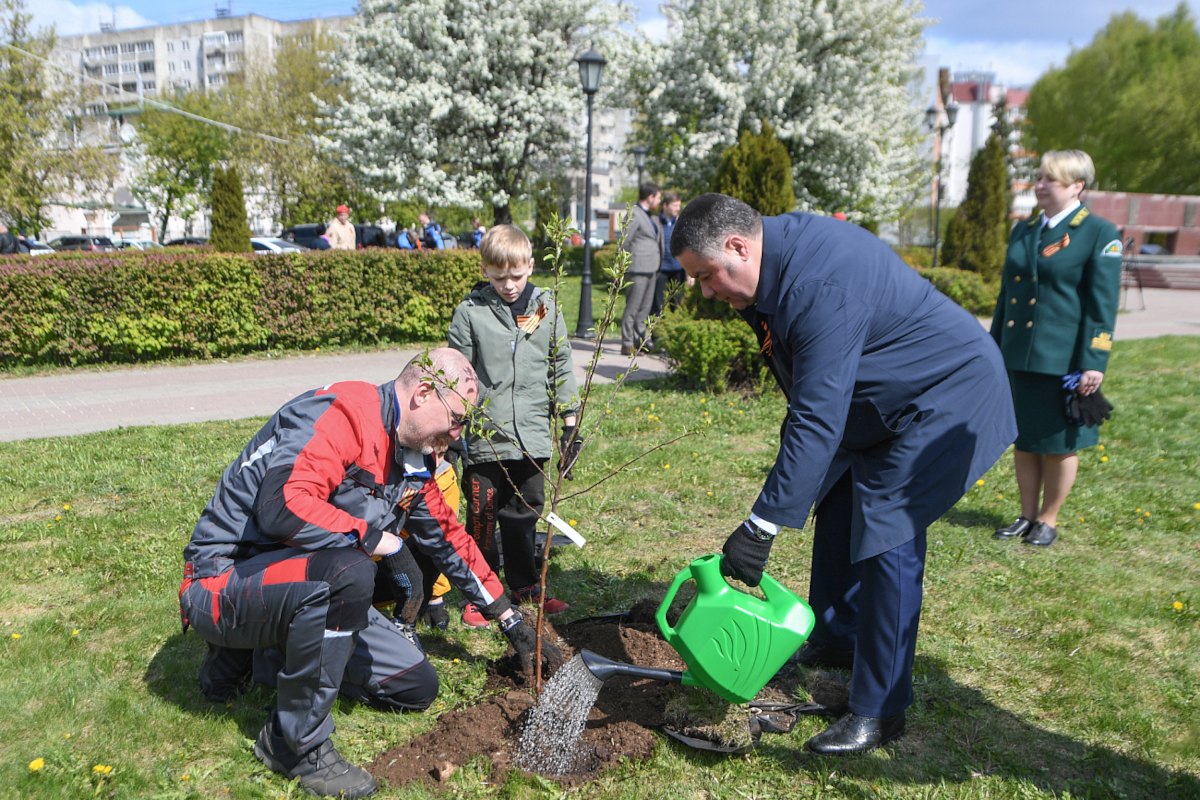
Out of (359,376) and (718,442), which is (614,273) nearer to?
(718,442)

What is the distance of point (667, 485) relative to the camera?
5188 mm

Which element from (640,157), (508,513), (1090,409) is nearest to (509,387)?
(508,513)

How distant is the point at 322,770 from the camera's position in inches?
93.1

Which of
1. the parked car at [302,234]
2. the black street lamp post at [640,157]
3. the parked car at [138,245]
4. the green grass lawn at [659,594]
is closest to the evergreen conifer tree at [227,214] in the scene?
the parked car at [138,245]

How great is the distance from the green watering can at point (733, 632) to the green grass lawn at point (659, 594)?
0.34 metres

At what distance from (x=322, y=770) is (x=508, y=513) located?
1358 millimetres

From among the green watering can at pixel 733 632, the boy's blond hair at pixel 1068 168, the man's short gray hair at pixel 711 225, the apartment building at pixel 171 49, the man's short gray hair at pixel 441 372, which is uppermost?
the apartment building at pixel 171 49

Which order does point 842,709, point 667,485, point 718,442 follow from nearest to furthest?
1. point 842,709
2. point 667,485
3. point 718,442

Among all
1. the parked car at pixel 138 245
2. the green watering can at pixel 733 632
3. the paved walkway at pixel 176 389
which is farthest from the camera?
the parked car at pixel 138 245

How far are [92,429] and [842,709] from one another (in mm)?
6097

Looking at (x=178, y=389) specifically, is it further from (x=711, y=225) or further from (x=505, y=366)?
(x=711, y=225)

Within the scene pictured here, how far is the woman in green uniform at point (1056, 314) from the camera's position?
12.9ft

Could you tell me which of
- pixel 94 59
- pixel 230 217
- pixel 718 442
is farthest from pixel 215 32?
pixel 718 442

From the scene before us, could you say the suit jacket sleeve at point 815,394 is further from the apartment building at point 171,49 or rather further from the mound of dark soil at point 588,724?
the apartment building at point 171,49
